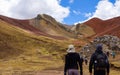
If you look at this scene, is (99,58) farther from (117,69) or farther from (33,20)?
(33,20)

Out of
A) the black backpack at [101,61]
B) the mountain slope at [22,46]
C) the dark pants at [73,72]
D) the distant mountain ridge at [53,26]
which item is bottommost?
the dark pants at [73,72]

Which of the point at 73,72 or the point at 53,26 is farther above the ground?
the point at 53,26

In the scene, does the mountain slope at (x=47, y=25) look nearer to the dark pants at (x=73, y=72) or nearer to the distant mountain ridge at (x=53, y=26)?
the distant mountain ridge at (x=53, y=26)

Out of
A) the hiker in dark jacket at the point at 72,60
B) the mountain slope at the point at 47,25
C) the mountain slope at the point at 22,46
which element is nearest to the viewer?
the hiker in dark jacket at the point at 72,60

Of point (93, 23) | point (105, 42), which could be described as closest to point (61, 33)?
point (93, 23)

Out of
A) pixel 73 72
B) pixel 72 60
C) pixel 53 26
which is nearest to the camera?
pixel 73 72

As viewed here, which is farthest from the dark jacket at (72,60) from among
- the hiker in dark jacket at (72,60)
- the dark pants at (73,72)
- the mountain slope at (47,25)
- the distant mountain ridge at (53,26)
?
the mountain slope at (47,25)

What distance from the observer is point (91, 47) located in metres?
56.7

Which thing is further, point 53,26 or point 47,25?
point 53,26

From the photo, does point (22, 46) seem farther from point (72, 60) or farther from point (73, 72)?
point (73, 72)

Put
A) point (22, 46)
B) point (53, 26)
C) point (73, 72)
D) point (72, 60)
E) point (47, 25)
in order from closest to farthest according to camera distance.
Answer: point (73, 72)
point (72, 60)
point (22, 46)
point (47, 25)
point (53, 26)

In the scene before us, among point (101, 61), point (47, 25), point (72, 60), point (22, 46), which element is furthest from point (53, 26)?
point (101, 61)

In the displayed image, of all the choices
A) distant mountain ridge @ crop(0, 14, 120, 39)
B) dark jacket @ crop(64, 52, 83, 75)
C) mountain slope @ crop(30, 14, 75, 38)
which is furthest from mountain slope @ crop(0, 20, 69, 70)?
dark jacket @ crop(64, 52, 83, 75)

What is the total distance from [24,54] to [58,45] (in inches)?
564
